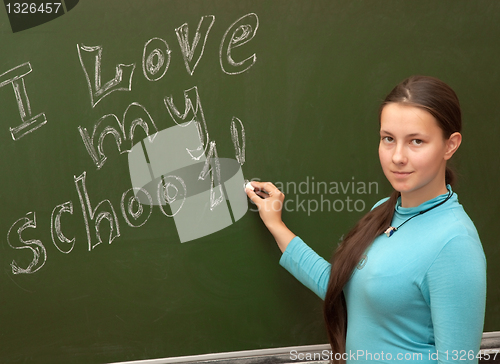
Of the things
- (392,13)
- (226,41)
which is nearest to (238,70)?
(226,41)

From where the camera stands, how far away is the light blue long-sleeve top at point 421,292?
35.8 inches

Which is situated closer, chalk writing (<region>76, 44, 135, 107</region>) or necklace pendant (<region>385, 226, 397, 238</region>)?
necklace pendant (<region>385, 226, 397, 238</region>)

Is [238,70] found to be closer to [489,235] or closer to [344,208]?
[344,208]

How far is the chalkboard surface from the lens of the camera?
4.04 feet

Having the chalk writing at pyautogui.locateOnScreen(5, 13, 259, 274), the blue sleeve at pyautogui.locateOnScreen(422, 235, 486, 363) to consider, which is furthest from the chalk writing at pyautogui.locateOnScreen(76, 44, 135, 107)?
the blue sleeve at pyautogui.locateOnScreen(422, 235, 486, 363)

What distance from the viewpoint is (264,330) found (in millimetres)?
1431

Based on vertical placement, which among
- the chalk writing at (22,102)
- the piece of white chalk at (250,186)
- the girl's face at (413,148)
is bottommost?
the piece of white chalk at (250,186)

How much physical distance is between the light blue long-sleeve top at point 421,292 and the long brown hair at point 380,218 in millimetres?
24

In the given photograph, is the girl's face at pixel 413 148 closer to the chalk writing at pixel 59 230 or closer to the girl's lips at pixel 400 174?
the girl's lips at pixel 400 174

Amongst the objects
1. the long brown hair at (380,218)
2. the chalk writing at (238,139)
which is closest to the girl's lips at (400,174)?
the long brown hair at (380,218)

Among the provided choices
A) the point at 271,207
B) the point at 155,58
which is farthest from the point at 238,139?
the point at 155,58

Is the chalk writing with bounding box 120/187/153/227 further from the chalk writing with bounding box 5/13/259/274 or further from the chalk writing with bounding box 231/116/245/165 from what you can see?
the chalk writing with bounding box 231/116/245/165

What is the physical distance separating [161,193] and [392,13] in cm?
89

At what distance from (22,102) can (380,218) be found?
1.00 meters
